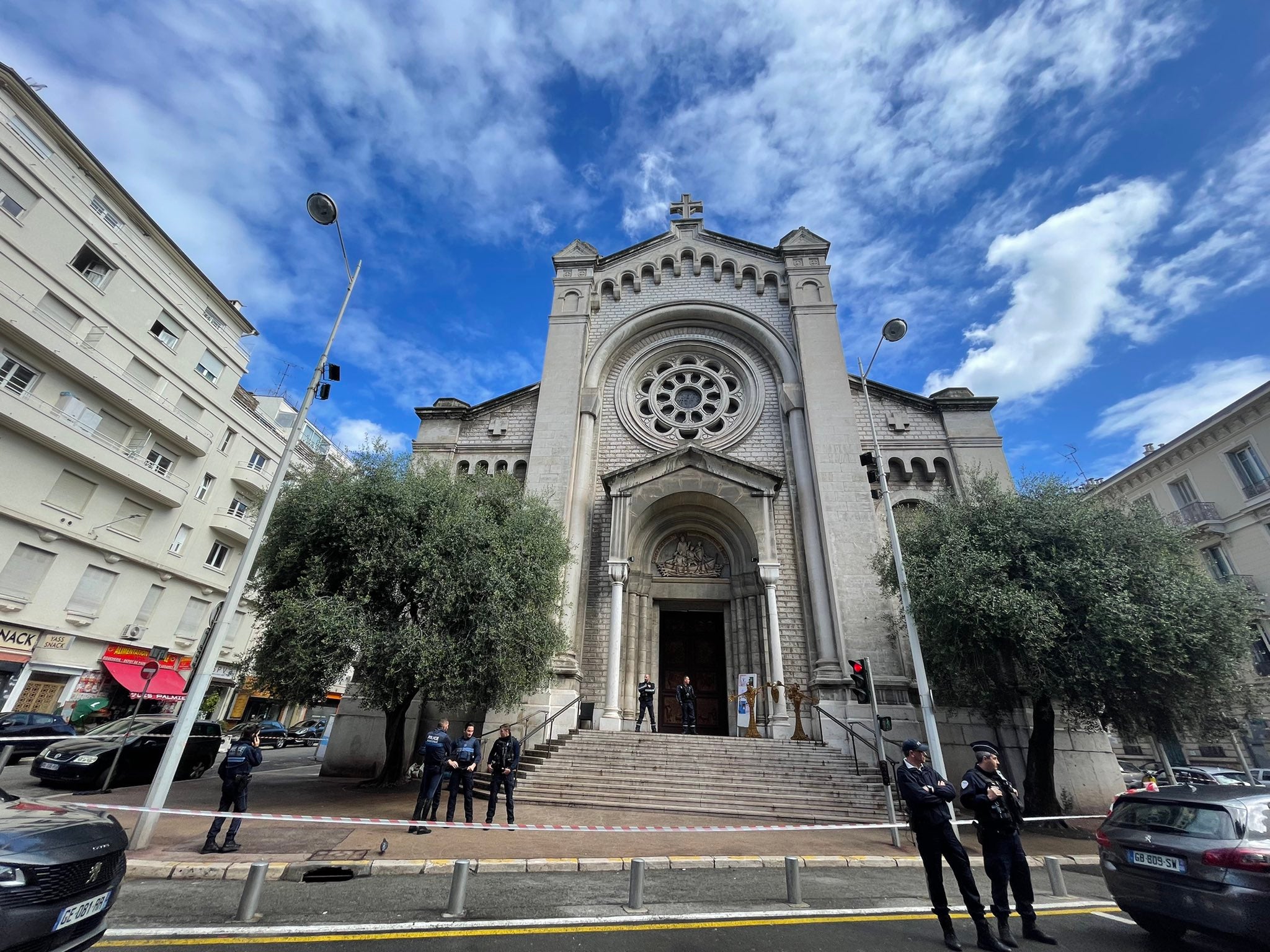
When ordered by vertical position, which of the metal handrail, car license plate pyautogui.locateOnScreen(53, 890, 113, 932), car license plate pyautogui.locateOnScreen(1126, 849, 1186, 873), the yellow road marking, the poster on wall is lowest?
the yellow road marking

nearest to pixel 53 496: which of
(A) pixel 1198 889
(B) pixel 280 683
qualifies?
(B) pixel 280 683

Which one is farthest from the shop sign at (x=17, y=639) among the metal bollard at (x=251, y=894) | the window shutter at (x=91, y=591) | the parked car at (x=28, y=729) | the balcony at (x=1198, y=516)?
the balcony at (x=1198, y=516)

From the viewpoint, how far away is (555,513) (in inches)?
602

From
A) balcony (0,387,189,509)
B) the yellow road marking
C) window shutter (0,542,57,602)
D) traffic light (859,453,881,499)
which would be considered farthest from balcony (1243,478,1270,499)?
window shutter (0,542,57,602)

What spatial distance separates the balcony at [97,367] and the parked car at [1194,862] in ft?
91.0

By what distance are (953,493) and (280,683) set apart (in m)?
18.3

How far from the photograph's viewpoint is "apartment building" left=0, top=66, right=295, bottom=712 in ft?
56.6

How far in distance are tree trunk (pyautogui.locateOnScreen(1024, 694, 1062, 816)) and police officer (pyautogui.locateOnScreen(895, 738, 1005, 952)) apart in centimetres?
918

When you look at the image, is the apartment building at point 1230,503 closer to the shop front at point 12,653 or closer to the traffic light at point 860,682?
the traffic light at point 860,682

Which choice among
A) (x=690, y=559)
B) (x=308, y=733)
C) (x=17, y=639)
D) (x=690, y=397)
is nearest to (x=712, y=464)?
(x=690, y=559)

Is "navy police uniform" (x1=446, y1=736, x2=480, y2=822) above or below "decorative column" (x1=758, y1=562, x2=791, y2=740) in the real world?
below

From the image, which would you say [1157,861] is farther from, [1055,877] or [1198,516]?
[1198,516]

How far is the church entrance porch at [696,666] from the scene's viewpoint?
16.5 m

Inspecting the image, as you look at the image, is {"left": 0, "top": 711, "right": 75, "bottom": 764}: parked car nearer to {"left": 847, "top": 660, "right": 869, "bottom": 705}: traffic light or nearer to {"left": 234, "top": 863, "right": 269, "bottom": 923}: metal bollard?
{"left": 234, "top": 863, "right": 269, "bottom": 923}: metal bollard
